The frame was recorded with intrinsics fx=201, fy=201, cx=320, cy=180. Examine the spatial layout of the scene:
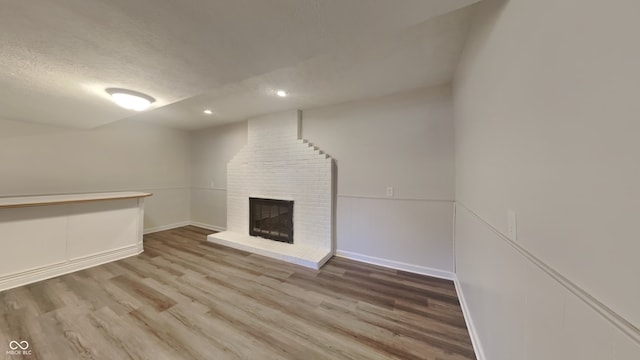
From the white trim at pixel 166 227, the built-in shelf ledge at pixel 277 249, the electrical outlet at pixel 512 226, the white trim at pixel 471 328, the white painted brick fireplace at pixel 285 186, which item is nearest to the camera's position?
the electrical outlet at pixel 512 226

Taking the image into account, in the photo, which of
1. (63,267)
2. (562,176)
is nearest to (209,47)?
(562,176)

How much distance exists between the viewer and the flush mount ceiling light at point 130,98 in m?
1.94

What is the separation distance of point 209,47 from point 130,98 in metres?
1.40

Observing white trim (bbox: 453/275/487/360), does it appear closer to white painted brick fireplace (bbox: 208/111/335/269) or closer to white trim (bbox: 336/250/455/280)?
white trim (bbox: 336/250/455/280)

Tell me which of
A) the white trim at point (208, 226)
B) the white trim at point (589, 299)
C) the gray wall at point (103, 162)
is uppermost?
the gray wall at point (103, 162)

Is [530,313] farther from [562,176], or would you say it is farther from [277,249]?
[277,249]

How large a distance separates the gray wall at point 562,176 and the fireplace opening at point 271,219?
9.04 feet

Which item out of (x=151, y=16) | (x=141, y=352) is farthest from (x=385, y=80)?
(x=141, y=352)

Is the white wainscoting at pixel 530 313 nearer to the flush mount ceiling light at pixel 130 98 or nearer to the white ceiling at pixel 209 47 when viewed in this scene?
the white ceiling at pixel 209 47

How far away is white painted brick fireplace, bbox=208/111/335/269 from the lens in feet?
10.4

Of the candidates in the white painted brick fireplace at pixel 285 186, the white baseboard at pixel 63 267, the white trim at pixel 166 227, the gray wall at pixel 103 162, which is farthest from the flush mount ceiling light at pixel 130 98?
the white trim at pixel 166 227

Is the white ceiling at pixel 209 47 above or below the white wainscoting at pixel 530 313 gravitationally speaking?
above

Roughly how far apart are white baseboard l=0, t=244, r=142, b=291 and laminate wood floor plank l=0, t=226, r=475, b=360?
121 millimetres

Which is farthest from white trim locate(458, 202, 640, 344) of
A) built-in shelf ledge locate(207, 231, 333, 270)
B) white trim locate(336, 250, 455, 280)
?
built-in shelf ledge locate(207, 231, 333, 270)
